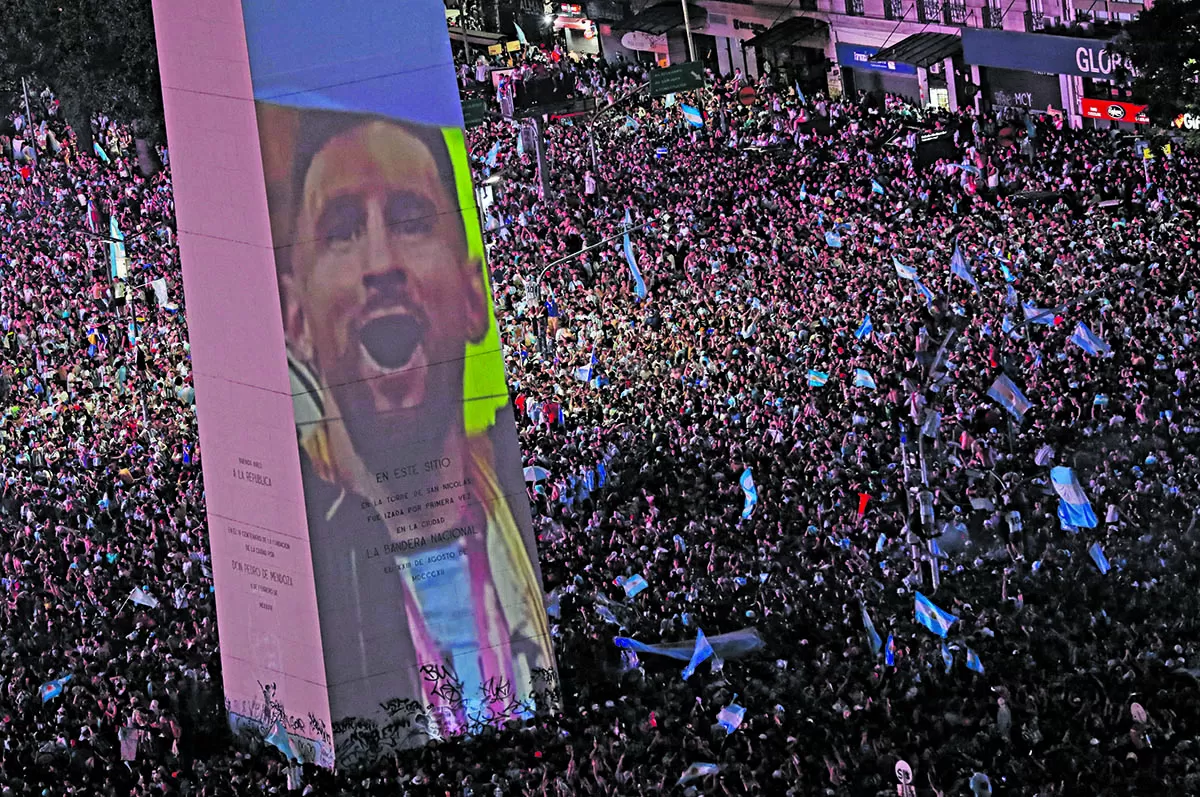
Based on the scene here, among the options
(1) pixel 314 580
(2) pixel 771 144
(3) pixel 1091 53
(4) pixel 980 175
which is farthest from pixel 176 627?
(3) pixel 1091 53

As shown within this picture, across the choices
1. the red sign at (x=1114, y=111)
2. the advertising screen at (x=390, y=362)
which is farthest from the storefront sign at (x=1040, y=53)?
the advertising screen at (x=390, y=362)

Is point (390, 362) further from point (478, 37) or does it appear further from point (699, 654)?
point (478, 37)

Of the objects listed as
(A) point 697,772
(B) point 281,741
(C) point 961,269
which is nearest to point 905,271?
(C) point 961,269

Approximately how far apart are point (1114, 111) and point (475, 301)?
1163 inches

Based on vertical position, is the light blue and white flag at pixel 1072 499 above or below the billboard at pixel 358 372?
below

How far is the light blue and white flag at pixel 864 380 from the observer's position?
2811cm

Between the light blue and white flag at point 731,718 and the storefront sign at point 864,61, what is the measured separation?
3843cm

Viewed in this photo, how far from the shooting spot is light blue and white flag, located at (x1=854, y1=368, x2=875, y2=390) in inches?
1107

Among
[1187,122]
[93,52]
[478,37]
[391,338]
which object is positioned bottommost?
[478,37]

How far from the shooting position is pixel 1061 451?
82.2 ft

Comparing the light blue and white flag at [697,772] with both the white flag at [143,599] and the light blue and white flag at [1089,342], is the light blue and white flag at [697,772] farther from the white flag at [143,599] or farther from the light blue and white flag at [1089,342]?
the light blue and white flag at [1089,342]

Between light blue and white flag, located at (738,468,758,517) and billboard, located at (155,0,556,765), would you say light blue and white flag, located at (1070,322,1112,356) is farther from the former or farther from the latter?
billboard, located at (155,0,556,765)

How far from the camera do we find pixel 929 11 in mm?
54656

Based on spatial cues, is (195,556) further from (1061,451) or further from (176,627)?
(1061,451)
